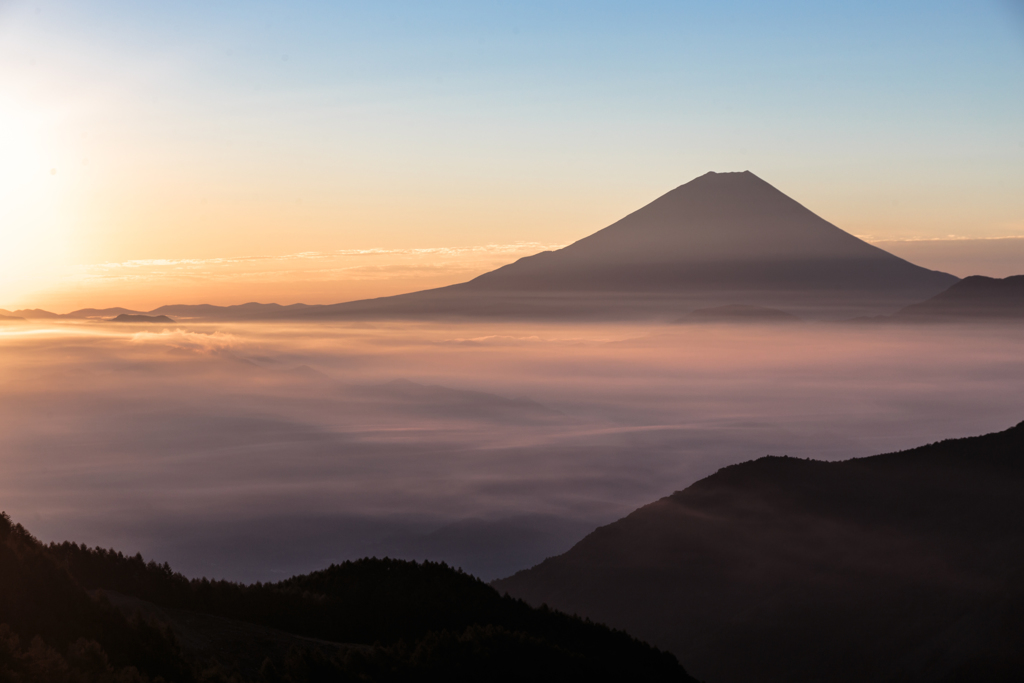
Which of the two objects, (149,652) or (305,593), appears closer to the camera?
(149,652)

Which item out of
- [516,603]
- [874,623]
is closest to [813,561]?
[874,623]

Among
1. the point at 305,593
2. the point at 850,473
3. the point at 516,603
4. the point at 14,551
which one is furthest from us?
the point at 850,473

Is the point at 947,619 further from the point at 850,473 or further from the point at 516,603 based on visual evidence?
the point at 516,603

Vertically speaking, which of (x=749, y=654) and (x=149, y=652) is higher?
(x=149, y=652)

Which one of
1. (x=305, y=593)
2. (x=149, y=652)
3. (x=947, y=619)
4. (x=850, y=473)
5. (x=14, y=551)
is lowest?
(x=947, y=619)

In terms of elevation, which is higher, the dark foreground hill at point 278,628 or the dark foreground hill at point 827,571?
the dark foreground hill at point 278,628

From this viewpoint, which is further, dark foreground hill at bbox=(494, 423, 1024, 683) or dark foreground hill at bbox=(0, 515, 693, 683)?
dark foreground hill at bbox=(494, 423, 1024, 683)
